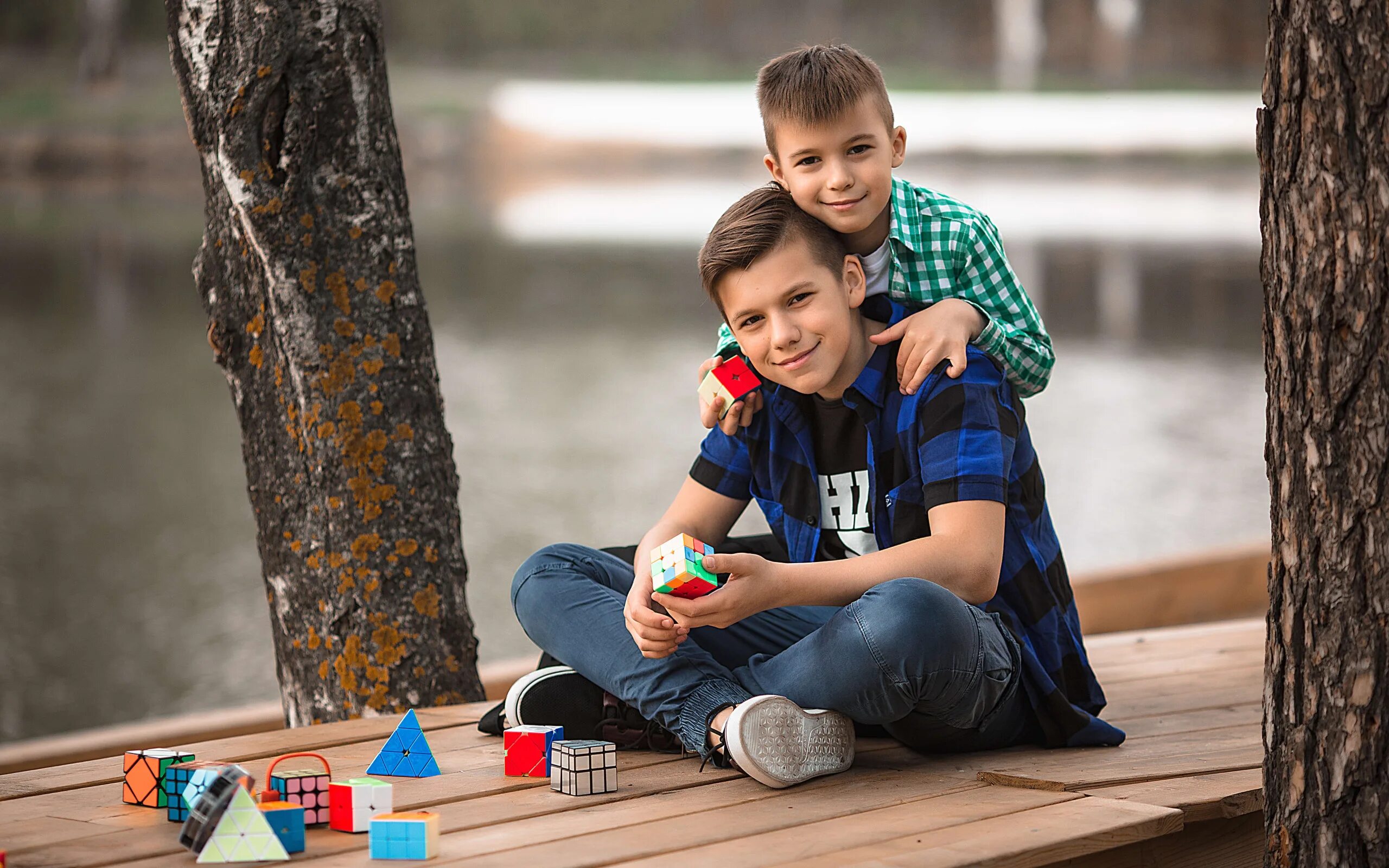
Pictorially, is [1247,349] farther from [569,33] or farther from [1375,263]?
[569,33]

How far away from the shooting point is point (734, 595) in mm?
1569

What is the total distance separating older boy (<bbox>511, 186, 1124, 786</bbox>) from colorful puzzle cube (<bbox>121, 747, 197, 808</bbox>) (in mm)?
506

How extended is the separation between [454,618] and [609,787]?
2.48 feet

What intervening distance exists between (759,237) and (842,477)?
0.33m

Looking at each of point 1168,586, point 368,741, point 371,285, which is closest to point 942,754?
point 368,741

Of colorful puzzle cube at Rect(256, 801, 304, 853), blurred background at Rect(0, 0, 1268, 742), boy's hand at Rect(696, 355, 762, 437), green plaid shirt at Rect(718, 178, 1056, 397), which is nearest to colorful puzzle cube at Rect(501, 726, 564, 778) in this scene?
colorful puzzle cube at Rect(256, 801, 304, 853)

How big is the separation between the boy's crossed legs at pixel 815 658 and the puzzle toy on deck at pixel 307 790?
0.42m

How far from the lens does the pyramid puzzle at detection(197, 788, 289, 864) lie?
133 cm

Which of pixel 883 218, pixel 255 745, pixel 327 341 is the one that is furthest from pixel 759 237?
pixel 255 745

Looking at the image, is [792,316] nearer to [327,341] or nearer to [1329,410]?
[1329,410]

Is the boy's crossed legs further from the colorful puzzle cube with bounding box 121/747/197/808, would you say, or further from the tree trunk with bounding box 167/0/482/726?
the colorful puzzle cube with bounding box 121/747/197/808

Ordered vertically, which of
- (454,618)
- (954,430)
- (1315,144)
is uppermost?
(1315,144)

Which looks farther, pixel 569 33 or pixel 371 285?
pixel 569 33

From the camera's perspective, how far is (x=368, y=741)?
185cm
